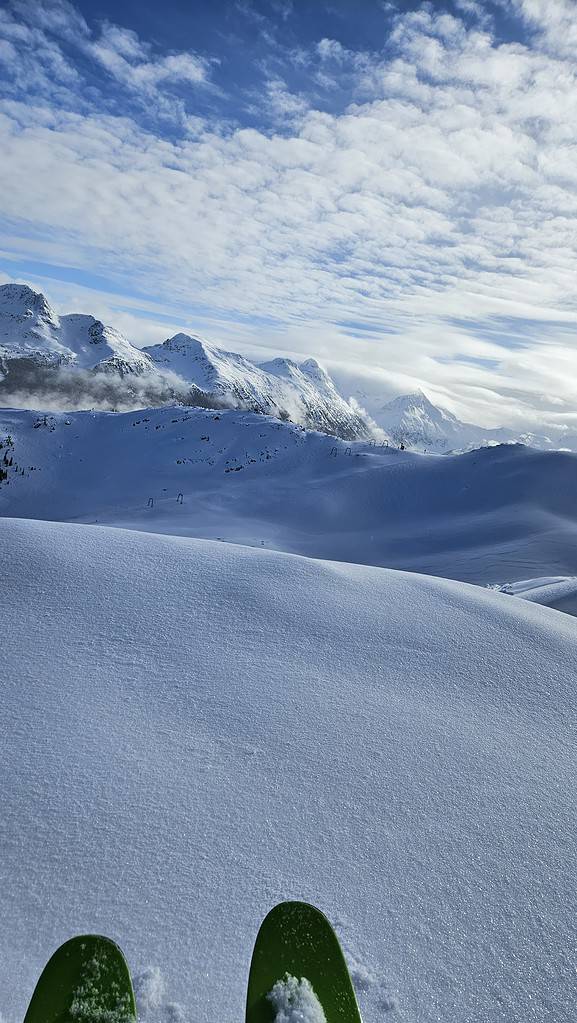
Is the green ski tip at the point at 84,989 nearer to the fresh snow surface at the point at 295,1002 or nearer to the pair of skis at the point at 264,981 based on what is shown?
the pair of skis at the point at 264,981

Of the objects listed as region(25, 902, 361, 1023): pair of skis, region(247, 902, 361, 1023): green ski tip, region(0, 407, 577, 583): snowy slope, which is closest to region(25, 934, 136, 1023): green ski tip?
region(25, 902, 361, 1023): pair of skis

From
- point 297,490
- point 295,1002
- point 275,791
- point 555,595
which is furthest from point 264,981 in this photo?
point 297,490

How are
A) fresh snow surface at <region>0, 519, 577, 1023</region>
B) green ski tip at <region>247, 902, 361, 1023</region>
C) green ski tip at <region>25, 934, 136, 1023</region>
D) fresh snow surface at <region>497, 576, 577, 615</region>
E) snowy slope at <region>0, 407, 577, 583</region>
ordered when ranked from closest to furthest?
green ski tip at <region>25, 934, 136, 1023</region>, green ski tip at <region>247, 902, 361, 1023</region>, fresh snow surface at <region>0, 519, 577, 1023</region>, fresh snow surface at <region>497, 576, 577, 615</region>, snowy slope at <region>0, 407, 577, 583</region>

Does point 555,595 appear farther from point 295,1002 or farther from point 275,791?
point 295,1002

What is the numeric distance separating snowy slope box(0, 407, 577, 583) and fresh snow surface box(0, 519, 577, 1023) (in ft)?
38.2

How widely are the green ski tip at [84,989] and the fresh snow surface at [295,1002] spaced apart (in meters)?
0.58

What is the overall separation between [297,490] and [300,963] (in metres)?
25.5

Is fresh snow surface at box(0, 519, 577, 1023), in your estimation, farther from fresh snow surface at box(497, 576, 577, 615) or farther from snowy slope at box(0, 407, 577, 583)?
snowy slope at box(0, 407, 577, 583)

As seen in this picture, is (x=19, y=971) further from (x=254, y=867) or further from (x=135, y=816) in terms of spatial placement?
(x=254, y=867)

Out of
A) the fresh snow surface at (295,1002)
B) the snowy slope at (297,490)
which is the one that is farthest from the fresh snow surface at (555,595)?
the fresh snow surface at (295,1002)

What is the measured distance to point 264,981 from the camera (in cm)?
217

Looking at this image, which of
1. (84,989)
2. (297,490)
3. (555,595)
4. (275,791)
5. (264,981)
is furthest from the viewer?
(297,490)

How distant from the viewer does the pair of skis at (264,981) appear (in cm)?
202

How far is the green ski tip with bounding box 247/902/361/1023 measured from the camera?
2.10m
